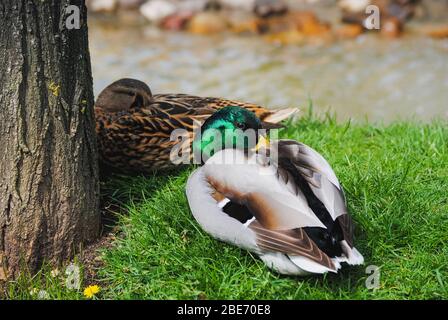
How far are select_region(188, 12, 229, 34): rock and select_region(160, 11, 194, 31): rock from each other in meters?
0.06

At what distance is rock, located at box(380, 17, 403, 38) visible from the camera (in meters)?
8.26

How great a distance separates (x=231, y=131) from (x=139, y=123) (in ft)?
2.88

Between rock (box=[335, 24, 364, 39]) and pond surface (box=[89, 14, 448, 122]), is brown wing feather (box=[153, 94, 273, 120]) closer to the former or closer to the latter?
pond surface (box=[89, 14, 448, 122])

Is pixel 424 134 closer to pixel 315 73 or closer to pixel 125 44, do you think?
pixel 315 73

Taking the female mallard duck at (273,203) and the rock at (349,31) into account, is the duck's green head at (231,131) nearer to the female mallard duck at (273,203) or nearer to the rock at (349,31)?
the female mallard duck at (273,203)

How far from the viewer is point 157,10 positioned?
8.90 metres

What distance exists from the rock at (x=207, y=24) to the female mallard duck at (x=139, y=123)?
4.20 meters

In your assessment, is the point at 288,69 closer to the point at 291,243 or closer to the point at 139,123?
the point at 139,123

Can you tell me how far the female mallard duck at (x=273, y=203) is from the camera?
9.89 feet

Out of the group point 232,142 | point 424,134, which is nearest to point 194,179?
point 232,142

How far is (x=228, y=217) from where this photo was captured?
3.23 m

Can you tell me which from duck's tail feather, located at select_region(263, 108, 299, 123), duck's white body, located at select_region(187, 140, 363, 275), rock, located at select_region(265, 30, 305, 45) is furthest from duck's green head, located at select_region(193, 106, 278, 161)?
rock, located at select_region(265, 30, 305, 45)

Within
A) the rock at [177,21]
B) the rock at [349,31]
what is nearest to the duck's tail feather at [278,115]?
the rock at [349,31]

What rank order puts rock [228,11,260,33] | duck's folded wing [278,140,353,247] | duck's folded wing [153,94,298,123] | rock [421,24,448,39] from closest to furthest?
1. duck's folded wing [278,140,353,247]
2. duck's folded wing [153,94,298,123]
3. rock [421,24,448,39]
4. rock [228,11,260,33]
